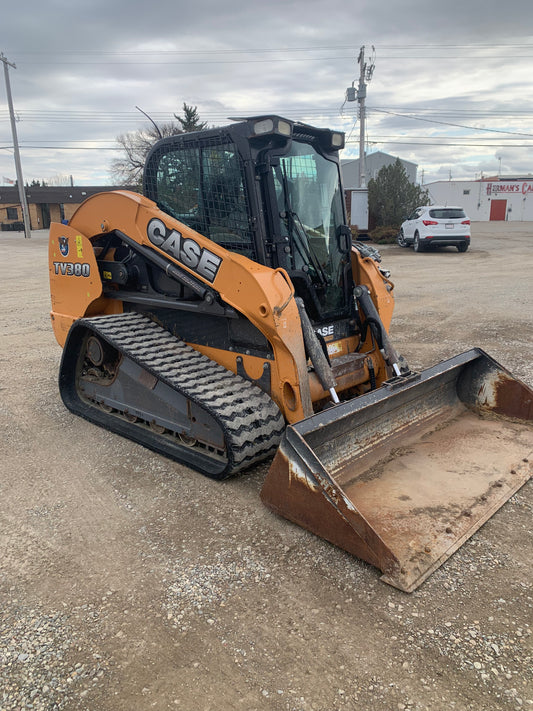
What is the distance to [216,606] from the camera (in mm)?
2693

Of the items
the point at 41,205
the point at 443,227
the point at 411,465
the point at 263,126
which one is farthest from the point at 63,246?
the point at 41,205

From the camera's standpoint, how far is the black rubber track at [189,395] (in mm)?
3742

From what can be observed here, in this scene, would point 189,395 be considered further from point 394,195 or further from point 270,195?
point 394,195

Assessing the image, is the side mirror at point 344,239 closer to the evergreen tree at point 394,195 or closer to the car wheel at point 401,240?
the car wheel at point 401,240

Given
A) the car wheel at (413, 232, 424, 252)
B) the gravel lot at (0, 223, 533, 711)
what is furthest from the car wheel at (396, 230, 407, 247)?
the gravel lot at (0, 223, 533, 711)

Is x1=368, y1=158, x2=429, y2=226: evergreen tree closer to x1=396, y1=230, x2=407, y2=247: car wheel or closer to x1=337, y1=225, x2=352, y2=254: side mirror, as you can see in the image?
x1=396, y1=230, x2=407, y2=247: car wheel

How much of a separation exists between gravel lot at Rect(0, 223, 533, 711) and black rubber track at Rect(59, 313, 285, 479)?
0.17 m

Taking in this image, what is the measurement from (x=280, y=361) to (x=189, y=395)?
68 centimetres

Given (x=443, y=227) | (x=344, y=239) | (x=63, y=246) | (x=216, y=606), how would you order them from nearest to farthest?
(x=216, y=606), (x=344, y=239), (x=63, y=246), (x=443, y=227)

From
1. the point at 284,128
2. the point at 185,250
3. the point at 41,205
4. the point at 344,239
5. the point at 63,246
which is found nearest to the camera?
the point at 284,128

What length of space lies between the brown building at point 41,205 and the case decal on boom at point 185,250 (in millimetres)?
42549

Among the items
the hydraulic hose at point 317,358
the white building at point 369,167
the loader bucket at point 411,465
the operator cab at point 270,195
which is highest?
the white building at point 369,167

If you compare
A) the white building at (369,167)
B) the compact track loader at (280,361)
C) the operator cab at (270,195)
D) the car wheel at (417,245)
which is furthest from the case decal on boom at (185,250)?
the white building at (369,167)

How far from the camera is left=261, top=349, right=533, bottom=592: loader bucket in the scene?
116 inches
